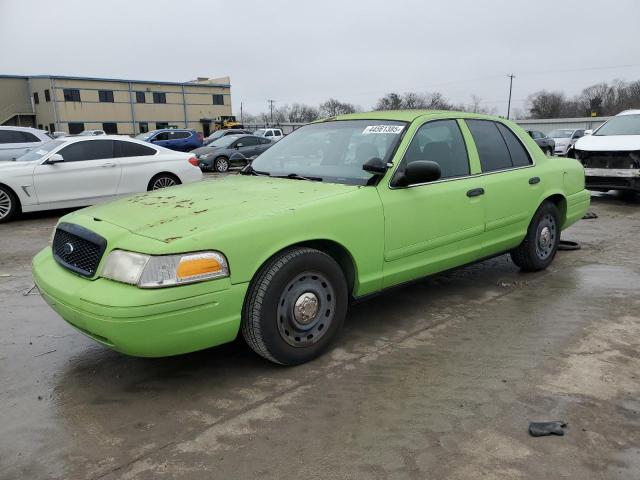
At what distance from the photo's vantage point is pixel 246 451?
8.38 ft

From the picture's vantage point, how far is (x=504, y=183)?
183 inches

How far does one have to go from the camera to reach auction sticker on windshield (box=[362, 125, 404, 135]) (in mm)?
4086

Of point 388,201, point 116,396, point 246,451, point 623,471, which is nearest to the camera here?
point 623,471

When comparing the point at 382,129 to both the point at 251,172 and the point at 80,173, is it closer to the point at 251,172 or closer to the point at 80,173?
the point at 251,172

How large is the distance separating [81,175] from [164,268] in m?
7.45

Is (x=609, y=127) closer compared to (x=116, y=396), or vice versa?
(x=116, y=396)

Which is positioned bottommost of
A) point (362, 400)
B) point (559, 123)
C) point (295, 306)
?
point (362, 400)

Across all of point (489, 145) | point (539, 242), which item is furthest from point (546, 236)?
→ point (489, 145)

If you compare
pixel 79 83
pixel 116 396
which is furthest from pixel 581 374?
pixel 79 83

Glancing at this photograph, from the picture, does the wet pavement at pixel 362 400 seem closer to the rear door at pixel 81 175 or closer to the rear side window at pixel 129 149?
the rear door at pixel 81 175

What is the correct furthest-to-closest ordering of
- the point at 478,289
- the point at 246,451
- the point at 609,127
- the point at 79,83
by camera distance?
1. the point at 79,83
2. the point at 609,127
3. the point at 478,289
4. the point at 246,451

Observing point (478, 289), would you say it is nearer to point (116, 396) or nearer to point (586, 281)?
point (586, 281)

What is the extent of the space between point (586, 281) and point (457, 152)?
6.57 feet

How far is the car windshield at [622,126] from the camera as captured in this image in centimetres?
1023
